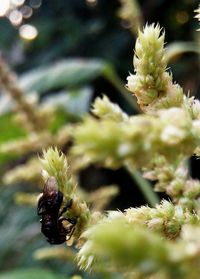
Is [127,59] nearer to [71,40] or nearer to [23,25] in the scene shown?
[71,40]

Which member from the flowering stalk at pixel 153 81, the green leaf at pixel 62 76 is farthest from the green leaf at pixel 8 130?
the flowering stalk at pixel 153 81

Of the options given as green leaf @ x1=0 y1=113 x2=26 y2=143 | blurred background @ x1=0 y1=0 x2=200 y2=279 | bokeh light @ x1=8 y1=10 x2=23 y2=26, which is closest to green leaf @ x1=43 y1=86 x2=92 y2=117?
blurred background @ x1=0 y1=0 x2=200 y2=279

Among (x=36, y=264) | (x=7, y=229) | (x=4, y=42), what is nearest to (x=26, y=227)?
(x=7, y=229)

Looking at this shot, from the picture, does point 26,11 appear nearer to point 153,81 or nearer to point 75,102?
point 75,102

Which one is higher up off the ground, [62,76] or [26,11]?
[26,11]

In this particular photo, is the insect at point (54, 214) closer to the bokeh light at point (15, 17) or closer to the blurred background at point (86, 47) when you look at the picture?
the blurred background at point (86, 47)

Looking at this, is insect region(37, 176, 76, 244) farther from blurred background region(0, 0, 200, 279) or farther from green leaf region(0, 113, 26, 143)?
blurred background region(0, 0, 200, 279)

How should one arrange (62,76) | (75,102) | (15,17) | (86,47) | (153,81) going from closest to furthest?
(153,81) → (62,76) → (75,102) → (86,47) → (15,17)

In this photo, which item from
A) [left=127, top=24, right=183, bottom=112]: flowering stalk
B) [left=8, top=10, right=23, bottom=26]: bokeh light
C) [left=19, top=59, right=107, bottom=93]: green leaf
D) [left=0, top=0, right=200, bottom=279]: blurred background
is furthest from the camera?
[left=8, top=10, right=23, bottom=26]: bokeh light

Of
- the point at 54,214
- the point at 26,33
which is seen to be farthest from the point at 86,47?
the point at 54,214
